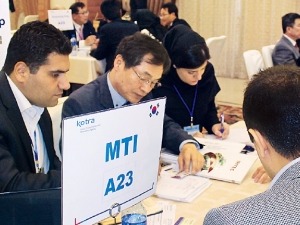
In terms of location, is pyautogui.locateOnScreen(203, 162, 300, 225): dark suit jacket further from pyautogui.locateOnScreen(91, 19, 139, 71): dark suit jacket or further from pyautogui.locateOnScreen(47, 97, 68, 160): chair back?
pyautogui.locateOnScreen(91, 19, 139, 71): dark suit jacket

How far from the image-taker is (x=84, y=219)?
1.21 metres

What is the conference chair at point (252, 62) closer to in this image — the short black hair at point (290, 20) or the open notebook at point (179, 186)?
the short black hair at point (290, 20)

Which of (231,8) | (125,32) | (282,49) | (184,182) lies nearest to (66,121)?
(184,182)

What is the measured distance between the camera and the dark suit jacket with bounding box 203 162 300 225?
0.84 m

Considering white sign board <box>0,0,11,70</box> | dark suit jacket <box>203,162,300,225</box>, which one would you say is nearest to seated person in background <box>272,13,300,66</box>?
white sign board <box>0,0,11,70</box>

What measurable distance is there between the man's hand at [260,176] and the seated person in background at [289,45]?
9.98 feet

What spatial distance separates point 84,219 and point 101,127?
0.24m

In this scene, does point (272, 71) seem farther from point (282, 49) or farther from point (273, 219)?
point (282, 49)

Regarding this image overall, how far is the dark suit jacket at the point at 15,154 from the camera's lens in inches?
59.6

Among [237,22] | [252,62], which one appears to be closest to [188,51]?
[252,62]

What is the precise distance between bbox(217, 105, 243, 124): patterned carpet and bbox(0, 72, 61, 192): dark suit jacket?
3.43 meters

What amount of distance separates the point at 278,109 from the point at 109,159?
1.48 ft

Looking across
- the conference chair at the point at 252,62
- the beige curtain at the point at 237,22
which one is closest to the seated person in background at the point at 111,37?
the conference chair at the point at 252,62

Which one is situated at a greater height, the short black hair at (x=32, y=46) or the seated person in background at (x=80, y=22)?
the short black hair at (x=32, y=46)
